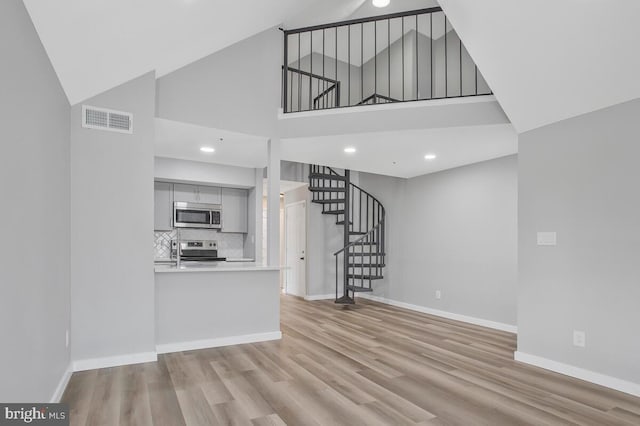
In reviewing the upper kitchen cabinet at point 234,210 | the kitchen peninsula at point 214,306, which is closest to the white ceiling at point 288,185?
the upper kitchen cabinet at point 234,210

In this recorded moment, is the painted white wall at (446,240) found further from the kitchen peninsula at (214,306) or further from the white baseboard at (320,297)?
the kitchen peninsula at (214,306)

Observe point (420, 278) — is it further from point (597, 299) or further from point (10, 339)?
point (10, 339)

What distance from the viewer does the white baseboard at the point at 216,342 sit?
→ 376 centimetres

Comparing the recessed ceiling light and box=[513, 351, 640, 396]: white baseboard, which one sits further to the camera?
the recessed ceiling light

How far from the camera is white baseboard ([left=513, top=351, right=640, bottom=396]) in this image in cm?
287

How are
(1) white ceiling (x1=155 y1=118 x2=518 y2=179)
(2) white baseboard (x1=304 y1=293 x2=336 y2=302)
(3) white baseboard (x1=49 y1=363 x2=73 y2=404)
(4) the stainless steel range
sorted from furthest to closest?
(2) white baseboard (x1=304 y1=293 x2=336 y2=302) → (4) the stainless steel range → (1) white ceiling (x1=155 y1=118 x2=518 y2=179) → (3) white baseboard (x1=49 y1=363 x2=73 y2=404)

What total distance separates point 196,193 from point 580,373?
5.68 m

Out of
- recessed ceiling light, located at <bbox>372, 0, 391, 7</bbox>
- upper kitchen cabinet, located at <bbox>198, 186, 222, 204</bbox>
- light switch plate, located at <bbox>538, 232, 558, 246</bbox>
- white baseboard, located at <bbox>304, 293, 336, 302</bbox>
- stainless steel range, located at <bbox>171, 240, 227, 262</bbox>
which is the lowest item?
white baseboard, located at <bbox>304, 293, 336, 302</bbox>

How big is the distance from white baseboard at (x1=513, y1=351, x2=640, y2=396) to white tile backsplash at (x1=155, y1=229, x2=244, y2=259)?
15.7ft

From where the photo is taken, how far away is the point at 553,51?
9.57ft

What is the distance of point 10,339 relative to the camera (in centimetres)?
168

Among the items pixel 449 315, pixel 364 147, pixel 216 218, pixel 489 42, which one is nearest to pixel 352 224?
pixel 449 315

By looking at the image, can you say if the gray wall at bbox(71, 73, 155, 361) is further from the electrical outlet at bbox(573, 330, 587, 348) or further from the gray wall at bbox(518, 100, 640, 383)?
the electrical outlet at bbox(573, 330, 587, 348)

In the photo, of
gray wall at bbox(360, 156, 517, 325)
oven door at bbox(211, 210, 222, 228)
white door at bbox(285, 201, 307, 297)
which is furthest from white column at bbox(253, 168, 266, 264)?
gray wall at bbox(360, 156, 517, 325)
